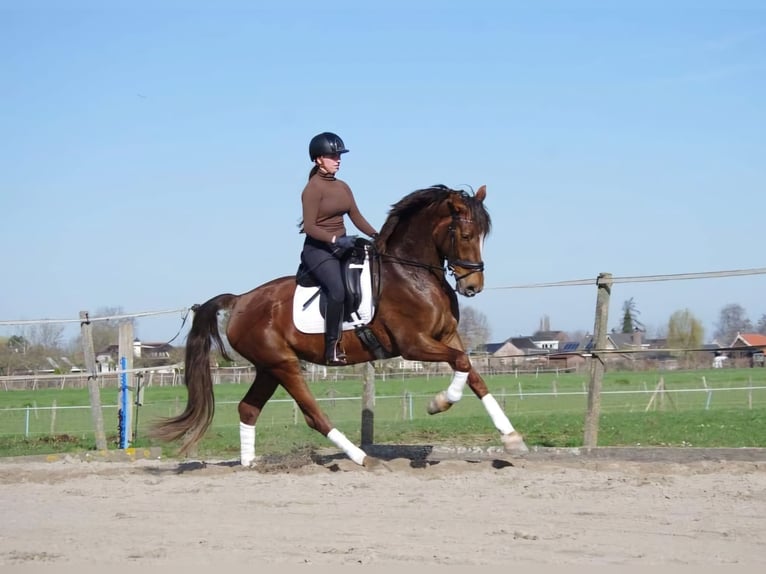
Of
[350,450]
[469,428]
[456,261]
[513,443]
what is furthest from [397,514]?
[469,428]

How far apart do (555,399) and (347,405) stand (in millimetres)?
7211

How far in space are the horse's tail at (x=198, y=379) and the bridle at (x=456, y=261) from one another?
249cm

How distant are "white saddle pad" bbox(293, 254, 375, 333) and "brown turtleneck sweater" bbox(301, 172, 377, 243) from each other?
465 millimetres

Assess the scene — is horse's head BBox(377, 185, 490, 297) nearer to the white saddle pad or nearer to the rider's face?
the white saddle pad

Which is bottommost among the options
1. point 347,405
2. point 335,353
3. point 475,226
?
point 347,405

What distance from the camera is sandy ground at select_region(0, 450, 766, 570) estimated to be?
4719 mm

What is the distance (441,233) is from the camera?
815 cm

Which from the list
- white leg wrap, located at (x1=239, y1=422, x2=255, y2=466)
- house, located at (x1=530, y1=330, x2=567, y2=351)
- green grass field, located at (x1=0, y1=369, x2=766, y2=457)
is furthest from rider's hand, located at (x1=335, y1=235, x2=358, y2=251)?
house, located at (x1=530, y1=330, x2=567, y2=351)

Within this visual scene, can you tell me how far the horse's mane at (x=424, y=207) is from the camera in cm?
792

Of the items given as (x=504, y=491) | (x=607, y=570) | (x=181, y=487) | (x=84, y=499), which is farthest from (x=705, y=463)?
(x=84, y=499)

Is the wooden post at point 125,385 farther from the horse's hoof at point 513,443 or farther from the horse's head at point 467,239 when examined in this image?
the horse's hoof at point 513,443

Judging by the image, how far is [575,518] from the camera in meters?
5.49

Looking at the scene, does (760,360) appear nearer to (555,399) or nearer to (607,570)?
(607,570)

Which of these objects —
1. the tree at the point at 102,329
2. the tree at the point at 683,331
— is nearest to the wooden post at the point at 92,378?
the tree at the point at 102,329
